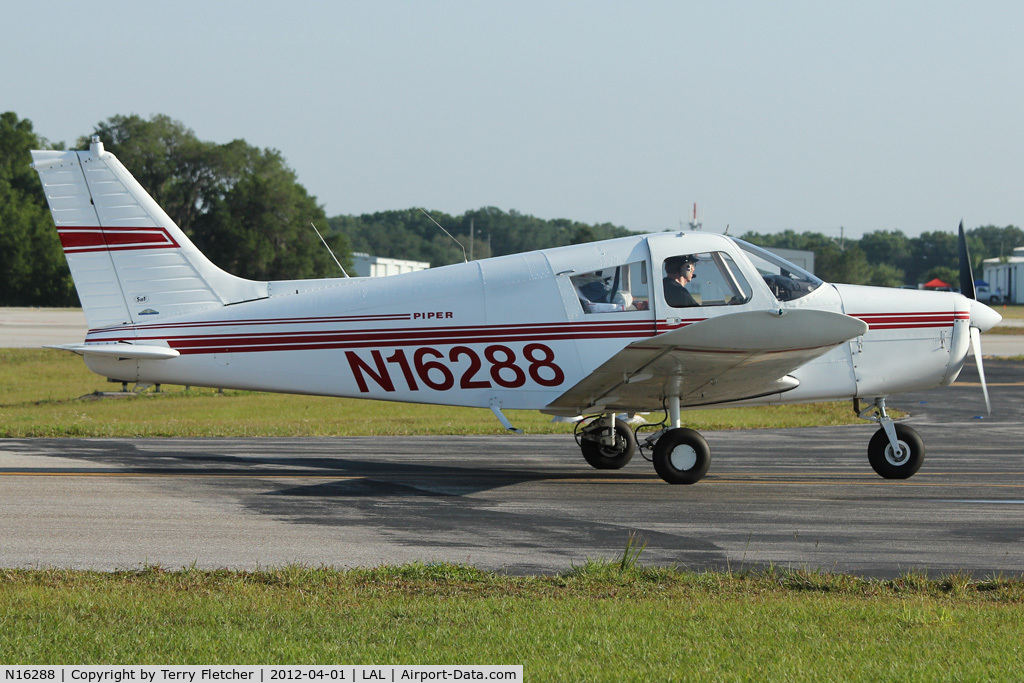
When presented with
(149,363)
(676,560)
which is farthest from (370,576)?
(149,363)

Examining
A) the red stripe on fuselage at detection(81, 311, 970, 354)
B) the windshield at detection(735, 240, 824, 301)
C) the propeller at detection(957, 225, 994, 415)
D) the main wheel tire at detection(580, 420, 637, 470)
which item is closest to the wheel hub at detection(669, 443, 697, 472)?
the red stripe on fuselage at detection(81, 311, 970, 354)

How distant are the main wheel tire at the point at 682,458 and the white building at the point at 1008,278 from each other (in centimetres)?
12848

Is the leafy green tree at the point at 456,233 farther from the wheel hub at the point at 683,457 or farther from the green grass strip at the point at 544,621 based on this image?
the green grass strip at the point at 544,621

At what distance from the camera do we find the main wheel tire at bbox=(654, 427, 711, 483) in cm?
1092

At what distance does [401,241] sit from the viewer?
6306cm

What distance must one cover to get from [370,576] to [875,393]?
6949 mm

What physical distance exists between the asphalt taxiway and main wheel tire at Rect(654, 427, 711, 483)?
0.21 meters

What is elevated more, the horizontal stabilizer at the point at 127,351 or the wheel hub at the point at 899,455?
the horizontal stabilizer at the point at 127,351

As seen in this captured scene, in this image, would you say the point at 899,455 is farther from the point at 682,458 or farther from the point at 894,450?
the point at 682,458

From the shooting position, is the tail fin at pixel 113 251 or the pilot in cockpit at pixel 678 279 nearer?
the pilot in cockpit at pixel 678 279

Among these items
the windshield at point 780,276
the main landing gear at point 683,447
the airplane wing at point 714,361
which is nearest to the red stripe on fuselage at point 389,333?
the airplane wing at point 714,361

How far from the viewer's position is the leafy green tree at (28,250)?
251 feet

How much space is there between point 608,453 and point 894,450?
3313 mm

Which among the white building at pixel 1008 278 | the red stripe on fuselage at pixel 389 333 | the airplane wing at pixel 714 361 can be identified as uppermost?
the red stripe on fuselage at pixel 389 333
